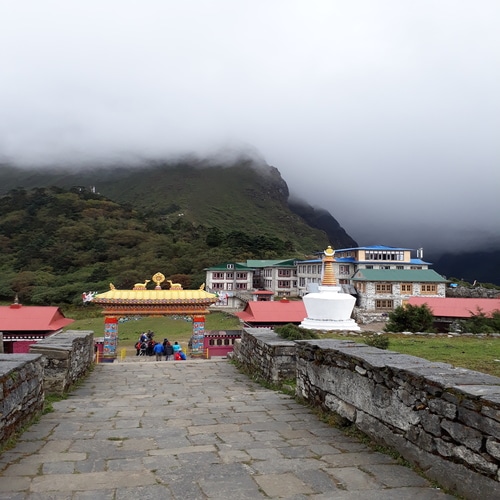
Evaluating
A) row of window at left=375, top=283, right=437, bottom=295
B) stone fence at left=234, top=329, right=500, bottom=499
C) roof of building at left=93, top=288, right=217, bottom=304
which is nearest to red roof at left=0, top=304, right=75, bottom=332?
roof of building at left=93, top=288, right=217, bottom=304

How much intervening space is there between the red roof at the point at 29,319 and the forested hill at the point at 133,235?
1687 inches

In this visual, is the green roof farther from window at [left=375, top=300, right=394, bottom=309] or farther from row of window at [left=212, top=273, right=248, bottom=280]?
row of window at [left=212, top=273, right=248, bottom=280]

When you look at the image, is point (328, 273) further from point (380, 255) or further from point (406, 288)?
point (380, 255)

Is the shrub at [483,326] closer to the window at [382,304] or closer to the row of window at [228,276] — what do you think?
the window at [382,304]

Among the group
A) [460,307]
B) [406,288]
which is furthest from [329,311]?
[406,288]

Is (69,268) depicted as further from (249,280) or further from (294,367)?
(294,367)

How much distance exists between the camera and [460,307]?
35656mm

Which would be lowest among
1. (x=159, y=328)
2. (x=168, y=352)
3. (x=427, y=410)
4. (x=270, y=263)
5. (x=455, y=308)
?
(x=159, y=328)

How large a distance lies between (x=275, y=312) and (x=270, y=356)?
1408 cm

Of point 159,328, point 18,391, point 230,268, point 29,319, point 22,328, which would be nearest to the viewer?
point 18,391

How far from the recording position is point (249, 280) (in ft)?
235

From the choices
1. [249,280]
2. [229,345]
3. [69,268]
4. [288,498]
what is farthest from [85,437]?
[69,268]

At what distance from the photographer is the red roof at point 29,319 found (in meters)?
21.2

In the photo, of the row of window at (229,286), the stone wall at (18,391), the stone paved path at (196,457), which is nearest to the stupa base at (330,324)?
the stone paved path at (196,457)
